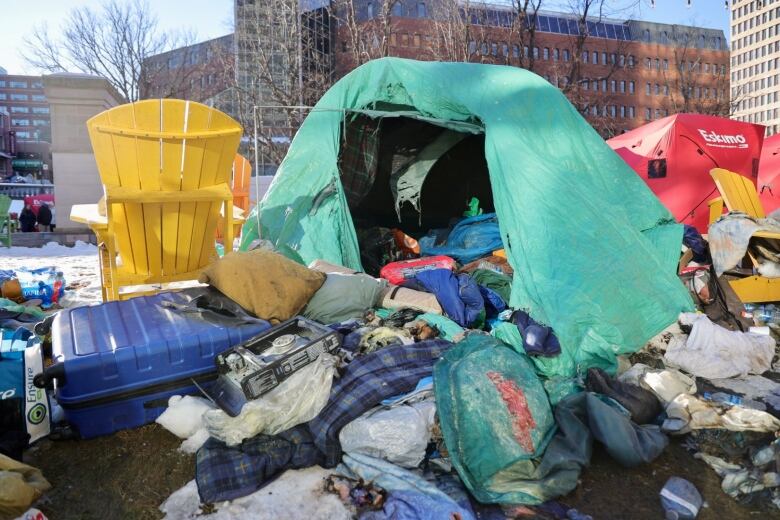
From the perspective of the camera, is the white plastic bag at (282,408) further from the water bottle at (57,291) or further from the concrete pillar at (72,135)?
the concrete pillar at (72,135)

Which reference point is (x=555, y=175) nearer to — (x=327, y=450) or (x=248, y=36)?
(x=327, y=450)

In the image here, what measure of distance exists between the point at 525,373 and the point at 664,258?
216 centimetres

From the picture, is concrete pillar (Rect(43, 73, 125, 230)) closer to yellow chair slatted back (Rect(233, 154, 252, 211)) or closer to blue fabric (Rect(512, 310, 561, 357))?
yellow chair slatted back (Rect(233, 154, 252, 211))

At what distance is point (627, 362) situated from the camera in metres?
3.33

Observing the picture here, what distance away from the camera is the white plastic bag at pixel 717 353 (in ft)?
11.0

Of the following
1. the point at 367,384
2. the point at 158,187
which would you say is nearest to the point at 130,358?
the point at 367,384

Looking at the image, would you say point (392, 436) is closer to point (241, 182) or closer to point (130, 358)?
point (130, 358)

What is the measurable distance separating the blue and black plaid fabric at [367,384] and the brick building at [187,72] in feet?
71.2

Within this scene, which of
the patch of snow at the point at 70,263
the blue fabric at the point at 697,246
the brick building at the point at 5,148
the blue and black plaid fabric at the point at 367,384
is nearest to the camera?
the blue and black plaid fabric at the point at 367,384

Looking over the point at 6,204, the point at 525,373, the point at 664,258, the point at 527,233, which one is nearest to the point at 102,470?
Answer: the point at 525,373

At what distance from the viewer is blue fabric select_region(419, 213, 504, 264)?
5523 mm

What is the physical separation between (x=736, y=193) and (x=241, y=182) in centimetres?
719

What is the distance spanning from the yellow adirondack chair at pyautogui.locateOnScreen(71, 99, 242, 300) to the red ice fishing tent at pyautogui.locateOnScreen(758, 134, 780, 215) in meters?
9.17

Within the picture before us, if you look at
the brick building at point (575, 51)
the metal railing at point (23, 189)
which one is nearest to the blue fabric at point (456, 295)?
the brick building at point (575, 51)
